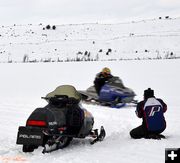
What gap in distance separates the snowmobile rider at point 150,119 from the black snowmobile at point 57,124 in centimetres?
75

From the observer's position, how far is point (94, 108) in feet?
47.2

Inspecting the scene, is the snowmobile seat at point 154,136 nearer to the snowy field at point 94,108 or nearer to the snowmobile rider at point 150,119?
the snowmobile rider at point 150,119

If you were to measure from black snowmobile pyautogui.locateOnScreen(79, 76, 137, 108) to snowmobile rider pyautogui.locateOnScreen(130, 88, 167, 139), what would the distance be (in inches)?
231

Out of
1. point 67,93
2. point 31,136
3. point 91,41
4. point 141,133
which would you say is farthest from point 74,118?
point 91,41

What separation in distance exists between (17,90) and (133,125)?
8979 millimetres

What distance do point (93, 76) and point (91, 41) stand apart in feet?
63.7

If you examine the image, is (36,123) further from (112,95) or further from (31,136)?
(112,95)

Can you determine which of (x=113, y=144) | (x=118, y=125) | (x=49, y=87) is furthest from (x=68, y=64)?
(x=113, y=144)

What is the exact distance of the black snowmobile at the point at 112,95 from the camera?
15.3 m

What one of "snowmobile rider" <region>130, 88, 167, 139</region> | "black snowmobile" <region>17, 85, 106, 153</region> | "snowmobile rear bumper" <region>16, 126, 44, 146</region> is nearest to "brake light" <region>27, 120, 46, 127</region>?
"black snowmobile" <region>17, 85, 106, 153</region>

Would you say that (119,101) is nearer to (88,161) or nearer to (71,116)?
(71,116)

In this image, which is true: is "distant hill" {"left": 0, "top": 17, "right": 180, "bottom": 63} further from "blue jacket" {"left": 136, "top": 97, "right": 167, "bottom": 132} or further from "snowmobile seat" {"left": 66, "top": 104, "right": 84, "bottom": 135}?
"snowmobile seat" {"left": 66, "top": 104, "right": 84, "bottom": 135}

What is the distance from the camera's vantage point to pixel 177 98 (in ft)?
51.5

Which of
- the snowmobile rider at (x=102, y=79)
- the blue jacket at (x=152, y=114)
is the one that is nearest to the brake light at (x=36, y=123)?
the blue jacket at (x=152, y=114)
